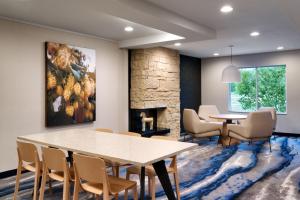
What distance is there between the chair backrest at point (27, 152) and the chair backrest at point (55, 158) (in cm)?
23

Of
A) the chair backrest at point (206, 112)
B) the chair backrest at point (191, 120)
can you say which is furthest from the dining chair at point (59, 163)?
the chair backrest at point (206, 112)

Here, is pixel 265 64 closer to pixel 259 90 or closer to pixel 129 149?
pixel 259 90

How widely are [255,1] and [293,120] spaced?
516cm

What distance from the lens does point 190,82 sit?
8.19 meters

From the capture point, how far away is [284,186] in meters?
3.41

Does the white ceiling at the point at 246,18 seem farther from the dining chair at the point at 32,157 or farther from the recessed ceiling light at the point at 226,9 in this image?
the dining chair at the point at 32,157

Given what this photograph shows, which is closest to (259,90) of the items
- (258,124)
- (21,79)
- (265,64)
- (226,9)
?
(265,64)

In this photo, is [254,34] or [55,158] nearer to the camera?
[55,158]

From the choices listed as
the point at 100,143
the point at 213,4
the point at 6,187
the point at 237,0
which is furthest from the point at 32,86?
the point at 237,0

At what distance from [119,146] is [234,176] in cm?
214

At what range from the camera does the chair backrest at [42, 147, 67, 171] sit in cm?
240

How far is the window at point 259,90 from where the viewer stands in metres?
7.50

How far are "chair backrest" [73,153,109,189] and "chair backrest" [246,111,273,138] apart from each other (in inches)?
155

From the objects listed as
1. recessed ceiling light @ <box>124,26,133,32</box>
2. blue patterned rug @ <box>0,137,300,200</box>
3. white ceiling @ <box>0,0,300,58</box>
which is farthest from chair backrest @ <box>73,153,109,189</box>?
recessed ceiling light @ <box>124,26,133,32</box>
